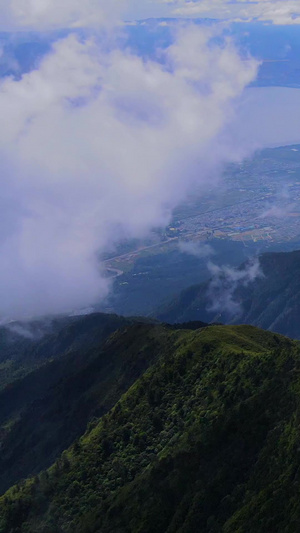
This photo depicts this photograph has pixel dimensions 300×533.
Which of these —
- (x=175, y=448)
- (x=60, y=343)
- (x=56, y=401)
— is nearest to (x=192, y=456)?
(x=175, y=448)

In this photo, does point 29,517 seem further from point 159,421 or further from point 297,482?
point 297,482

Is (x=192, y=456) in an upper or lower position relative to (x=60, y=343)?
lower

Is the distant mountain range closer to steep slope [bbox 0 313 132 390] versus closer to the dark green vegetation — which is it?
the dark green vegetation

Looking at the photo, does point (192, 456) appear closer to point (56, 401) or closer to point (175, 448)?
point (175, 448)

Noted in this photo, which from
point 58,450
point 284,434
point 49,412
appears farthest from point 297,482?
point 49,412

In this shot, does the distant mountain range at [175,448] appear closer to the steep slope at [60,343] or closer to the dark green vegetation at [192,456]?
the dark green vegetation at [192,456]

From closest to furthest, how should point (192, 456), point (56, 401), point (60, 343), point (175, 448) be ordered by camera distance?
point (192, 456)
point (175, 448)
point (56, 401)
point (60, 343)
